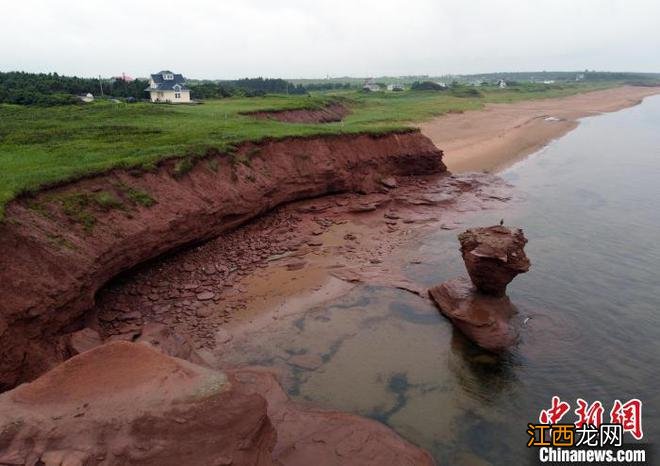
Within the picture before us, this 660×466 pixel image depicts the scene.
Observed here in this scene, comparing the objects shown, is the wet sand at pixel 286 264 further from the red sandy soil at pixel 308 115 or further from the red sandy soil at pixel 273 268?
the red sandy soil at pixel 308 115

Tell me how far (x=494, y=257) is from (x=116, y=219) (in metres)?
11.5

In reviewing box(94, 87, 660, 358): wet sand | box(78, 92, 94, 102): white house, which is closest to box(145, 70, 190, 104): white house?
box(78, 92, 94, 102): white house

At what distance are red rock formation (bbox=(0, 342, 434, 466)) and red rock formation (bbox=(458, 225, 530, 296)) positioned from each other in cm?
851

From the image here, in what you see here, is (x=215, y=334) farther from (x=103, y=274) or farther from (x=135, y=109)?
(x=135, y=109)

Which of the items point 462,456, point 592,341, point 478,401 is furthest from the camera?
point 592,341

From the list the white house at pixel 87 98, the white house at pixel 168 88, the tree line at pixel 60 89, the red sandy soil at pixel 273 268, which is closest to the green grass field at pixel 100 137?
the red sandy soil at pixel 273 268

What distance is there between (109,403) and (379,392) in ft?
20.9

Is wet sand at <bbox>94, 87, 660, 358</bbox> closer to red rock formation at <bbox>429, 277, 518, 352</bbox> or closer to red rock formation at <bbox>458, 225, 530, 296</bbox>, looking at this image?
red rock formation at <bbox>429, 277, 518, 352</bbox>

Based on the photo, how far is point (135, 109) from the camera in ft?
109

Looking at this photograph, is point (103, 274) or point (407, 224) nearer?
point (103, 274)

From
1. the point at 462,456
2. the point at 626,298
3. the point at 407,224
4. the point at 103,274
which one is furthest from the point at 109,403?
the point at 407,224

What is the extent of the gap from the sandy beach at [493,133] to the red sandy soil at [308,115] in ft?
32.4

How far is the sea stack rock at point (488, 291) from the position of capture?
12727 mm

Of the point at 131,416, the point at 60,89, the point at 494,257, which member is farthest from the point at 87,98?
the point at 131,416
